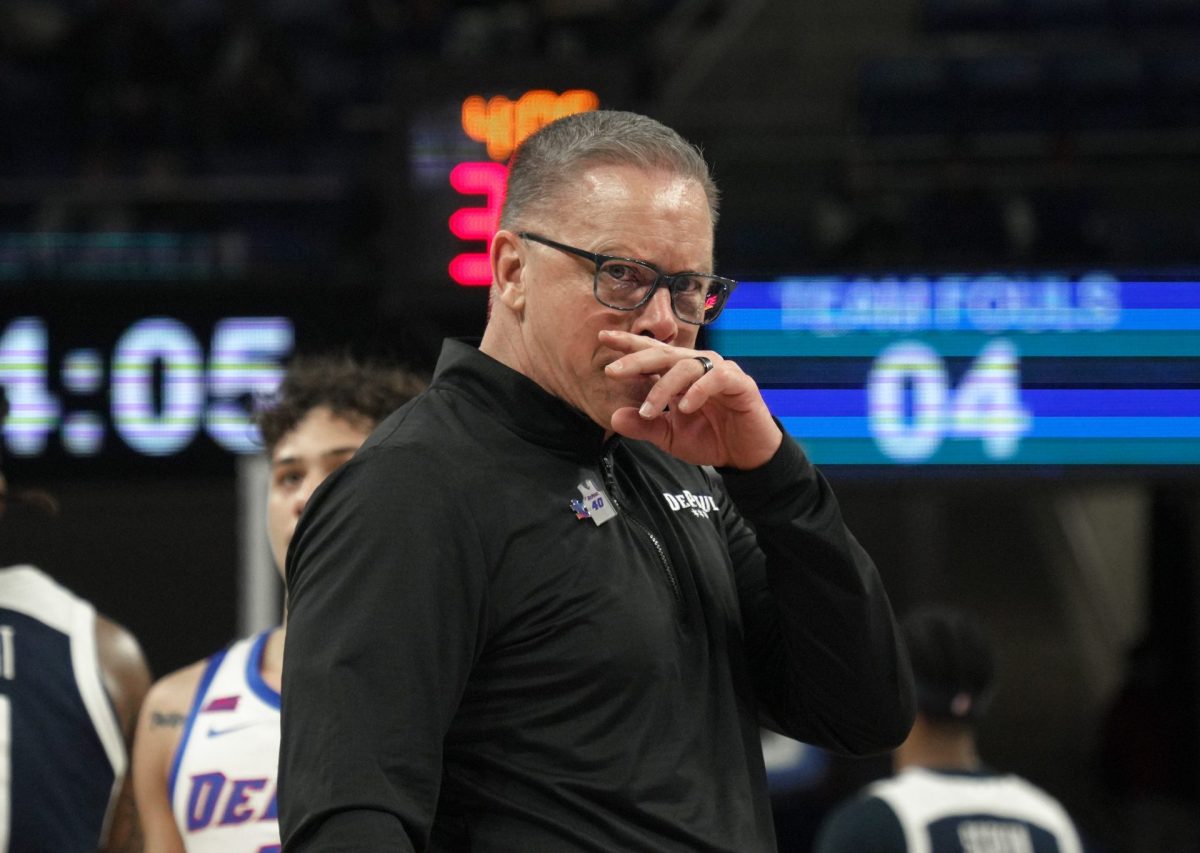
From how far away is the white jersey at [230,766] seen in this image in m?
2.90

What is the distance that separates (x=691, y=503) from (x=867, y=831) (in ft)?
5.16

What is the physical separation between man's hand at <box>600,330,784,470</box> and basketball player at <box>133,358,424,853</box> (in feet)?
4.00

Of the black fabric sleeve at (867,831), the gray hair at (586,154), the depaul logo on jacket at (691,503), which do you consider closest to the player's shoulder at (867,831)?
the black fabric sleeve at (867,831)

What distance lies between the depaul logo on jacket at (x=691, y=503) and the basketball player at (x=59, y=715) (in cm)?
163

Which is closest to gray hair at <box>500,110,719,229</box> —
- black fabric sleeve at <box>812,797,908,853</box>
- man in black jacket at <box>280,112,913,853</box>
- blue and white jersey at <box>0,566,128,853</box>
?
man in black jacket at <box>280,112,913,853</box>

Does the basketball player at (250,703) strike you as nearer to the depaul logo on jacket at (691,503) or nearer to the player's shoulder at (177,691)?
the player's shoulder at (177,691)

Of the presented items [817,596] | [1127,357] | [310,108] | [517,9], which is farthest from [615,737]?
[310,108]

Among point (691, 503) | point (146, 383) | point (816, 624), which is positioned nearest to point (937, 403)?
point (146, 383)

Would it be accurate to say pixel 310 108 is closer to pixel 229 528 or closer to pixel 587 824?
pixel 229 528

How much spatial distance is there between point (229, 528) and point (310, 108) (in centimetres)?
314

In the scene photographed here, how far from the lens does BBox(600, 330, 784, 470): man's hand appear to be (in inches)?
72.2

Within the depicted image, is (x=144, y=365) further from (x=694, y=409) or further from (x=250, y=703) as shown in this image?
(x=694, y=409)

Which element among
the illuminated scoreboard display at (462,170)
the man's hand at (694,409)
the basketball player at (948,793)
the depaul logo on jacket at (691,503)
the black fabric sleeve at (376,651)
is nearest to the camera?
the black fabric sleeve at (376,651)

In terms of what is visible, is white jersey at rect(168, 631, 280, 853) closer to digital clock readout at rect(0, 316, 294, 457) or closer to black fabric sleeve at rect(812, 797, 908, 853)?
black fabric sleeve at rect(812, 797, 908, 853)
